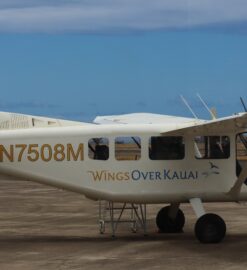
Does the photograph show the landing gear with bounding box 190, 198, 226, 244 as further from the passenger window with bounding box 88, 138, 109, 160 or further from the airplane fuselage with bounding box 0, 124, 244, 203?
the passenger window with bounding box 88, 138, 109, 160

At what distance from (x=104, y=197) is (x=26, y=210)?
27.4 ft

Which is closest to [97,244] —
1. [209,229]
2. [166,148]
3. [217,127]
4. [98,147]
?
[98,147]

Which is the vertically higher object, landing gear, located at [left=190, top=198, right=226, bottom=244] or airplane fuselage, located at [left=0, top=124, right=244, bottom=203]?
airplane fuselage, located at [left=0, top=124, right=244, bottom=203]

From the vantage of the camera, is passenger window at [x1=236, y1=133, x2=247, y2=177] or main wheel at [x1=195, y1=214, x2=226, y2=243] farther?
passenger window at [x1=236, y1=133, x2=247, y2=177]

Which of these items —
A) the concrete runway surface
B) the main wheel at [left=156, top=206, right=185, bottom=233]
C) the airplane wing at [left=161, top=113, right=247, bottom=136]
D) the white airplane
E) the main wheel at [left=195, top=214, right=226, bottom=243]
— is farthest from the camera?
the main wheel at [left=156, top=206, right=185, bottom=233]

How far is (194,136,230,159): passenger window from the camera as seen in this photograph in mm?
16141

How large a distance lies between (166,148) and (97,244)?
2.57m

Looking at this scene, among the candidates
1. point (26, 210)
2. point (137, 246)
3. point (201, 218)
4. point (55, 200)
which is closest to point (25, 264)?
point (137, 246)

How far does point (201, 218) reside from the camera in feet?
51.1

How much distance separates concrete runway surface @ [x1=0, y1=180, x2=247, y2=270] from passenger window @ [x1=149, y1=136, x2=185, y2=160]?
189cm

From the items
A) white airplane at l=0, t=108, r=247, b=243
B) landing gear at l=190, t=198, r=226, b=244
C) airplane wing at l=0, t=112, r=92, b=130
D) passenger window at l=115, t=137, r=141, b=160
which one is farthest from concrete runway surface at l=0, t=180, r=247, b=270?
airplane wing at l=0, t=112, r=92, b=130

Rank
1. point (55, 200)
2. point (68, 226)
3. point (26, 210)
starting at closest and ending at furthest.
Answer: point (68, 226) → point (26, 210) → point (55, 200)

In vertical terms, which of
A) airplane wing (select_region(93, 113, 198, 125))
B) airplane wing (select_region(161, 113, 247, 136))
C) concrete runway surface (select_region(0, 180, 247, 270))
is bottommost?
concrete runway surface (select_region(0, 180, 247, 270))

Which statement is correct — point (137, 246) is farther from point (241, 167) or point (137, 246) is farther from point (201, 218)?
point (241, 167)
